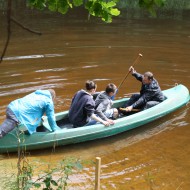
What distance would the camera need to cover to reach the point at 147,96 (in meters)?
8.79

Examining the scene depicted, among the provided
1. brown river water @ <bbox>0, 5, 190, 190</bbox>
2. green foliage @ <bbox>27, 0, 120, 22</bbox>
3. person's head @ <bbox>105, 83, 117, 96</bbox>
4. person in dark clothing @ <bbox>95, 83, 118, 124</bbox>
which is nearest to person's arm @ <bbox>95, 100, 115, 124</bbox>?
person in dark clothing @ <bbox>95, 83, 118, 124</bbox>

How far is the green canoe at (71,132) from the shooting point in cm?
686

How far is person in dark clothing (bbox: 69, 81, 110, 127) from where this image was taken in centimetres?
728

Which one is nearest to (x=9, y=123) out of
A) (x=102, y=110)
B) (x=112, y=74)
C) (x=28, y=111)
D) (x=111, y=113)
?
(x=28, y=111)

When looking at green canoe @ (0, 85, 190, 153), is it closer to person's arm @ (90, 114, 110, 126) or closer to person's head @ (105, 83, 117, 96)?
person's arm @ (90, 114, 110, 126)

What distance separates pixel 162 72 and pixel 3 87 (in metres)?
4.93

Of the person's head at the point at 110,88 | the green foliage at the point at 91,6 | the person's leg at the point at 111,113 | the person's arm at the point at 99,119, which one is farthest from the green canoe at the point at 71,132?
the green foliage at the point at 91,6

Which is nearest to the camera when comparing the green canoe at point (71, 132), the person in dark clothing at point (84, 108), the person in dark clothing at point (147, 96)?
the green canoe at point (71, 132)

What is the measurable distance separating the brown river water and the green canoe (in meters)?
0.23

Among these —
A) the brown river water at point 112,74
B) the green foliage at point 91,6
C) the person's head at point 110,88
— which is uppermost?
the green foliage at point 91,6

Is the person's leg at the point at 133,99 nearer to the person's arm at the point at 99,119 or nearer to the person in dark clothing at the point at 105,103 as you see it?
the person in dark clothing at the point at 105,103

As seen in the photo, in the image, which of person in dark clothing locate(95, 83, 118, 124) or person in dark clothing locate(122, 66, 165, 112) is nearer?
→ person in dark clothing locate(95, 83, 118, 124)

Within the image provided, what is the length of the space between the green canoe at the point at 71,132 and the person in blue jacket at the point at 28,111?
0.19 m

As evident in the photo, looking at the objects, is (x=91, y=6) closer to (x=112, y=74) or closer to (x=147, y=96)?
(x=147, y=96)
